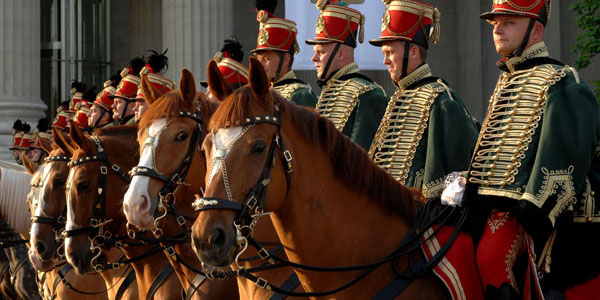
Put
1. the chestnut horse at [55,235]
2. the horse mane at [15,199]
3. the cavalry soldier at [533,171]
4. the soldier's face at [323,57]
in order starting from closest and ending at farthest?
the cavalry soldier at [533,171], the soldier's face at [323,57], the chestnut horse at [55,235], the horse mane at [15,199]

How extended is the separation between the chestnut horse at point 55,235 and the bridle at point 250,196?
10.6 feet

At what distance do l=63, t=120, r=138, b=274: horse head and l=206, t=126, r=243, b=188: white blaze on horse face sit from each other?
2.72 metres

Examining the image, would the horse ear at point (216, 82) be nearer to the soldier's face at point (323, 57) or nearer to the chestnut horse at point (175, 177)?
the chestnut horse at point (175, 177)

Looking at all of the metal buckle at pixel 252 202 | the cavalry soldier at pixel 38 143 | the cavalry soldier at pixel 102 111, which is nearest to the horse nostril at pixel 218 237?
the metal buckle at pixel 252 202

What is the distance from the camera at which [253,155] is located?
4.52 m

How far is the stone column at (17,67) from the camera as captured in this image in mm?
18891

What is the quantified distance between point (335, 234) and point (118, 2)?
2453cm

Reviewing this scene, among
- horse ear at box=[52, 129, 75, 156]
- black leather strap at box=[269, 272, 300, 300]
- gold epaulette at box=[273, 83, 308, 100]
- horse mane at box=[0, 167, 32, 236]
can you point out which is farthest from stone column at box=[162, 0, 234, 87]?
black leather strap at box=[269, 272, 300, 300]

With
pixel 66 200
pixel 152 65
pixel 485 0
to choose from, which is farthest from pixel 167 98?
pixel 485 0

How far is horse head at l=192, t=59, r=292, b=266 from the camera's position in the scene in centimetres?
435

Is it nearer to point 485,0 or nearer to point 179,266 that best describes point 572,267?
point 179,266

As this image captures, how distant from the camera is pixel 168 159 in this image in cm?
609

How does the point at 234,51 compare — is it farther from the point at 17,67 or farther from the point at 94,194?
the point at 17,67

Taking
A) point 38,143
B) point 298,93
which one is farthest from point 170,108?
point 38,143
